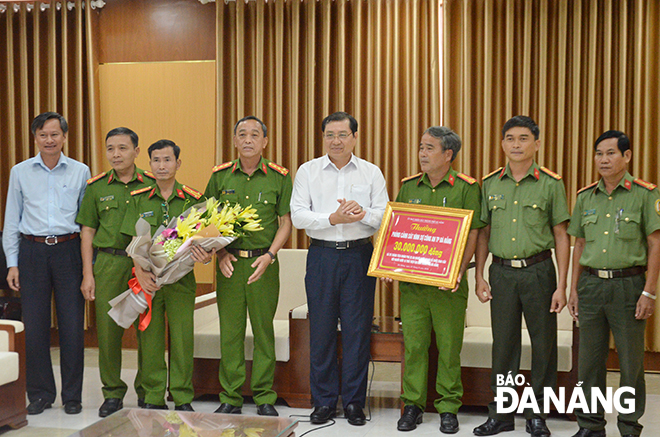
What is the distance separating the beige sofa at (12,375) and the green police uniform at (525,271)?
2590mm

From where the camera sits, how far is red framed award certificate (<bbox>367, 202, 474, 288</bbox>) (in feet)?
11.1

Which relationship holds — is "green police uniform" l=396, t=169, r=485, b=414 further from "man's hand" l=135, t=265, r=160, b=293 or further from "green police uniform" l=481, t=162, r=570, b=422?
"man's hand" l=135, t=265, r=160, b=293

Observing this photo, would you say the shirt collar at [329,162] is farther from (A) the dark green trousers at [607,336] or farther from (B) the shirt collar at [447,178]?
(A) the dark green trousers at [607,336]

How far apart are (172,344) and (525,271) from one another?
203 centimetres

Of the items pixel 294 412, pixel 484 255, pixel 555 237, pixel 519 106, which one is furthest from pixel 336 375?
pixel 519 106

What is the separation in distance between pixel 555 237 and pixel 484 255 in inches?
15.4

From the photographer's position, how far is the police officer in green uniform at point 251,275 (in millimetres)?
3654

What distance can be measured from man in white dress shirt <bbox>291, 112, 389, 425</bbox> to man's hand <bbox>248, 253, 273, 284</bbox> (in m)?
0.24

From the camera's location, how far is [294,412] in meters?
3.90

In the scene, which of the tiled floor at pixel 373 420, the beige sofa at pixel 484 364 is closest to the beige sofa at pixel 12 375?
the tiled floor at pixel 373 420

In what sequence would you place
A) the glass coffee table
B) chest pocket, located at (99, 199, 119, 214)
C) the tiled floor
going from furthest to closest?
chest pocket, located at (99, 199, 119, 214) < the tiled floor < the glass coffee table

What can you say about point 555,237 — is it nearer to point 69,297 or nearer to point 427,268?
point 427,268

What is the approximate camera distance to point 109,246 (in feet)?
12.4

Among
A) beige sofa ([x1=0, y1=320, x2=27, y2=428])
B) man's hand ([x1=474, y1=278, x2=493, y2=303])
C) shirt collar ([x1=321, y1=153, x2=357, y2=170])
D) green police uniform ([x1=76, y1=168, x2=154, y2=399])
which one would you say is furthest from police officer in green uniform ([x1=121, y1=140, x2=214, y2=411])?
man's hand ([x1=474, y1=278, x2=493, y2=303])
